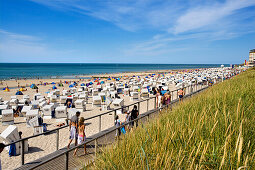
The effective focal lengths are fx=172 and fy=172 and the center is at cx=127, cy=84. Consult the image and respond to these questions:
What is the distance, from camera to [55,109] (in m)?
14.5

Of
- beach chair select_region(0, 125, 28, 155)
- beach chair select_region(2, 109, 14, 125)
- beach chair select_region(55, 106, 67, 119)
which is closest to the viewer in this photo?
beach chair select_region(0, 125, 28, 155)

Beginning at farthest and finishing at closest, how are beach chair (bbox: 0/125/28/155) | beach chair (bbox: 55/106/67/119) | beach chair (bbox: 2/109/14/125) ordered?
beach chair (bbox: 55/106/67/119) → beach chair (bbox: 2/109/14/125) → beach chair (bbox: 0/125/28/155)

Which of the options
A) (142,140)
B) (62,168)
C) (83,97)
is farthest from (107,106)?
(142,140)

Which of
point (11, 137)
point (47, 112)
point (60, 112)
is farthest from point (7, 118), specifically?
point (11, 137)

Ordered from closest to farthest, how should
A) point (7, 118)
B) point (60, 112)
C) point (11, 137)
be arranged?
point (11, 137) → point (7, 118) → point (60, 112)

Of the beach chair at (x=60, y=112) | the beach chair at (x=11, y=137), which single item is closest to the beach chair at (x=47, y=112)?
the beach chair at (x=60, y=112)

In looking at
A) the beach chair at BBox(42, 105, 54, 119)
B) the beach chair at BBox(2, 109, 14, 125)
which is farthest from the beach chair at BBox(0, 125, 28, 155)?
the beach chair at BBox(42, 105, 54, 119)

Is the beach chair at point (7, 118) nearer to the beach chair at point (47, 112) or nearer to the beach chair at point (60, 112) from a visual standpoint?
the beach chair at point (47, 112)

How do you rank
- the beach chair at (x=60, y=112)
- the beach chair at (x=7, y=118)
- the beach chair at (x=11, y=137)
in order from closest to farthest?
the beach chair at (x=11, y=137) → the beach chair at (x=7, y=118) → the beach chair at (x=60, y=112)

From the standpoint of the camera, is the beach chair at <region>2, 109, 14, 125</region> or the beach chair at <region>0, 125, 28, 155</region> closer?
the beach chair at <region>0, 125, 28, 155</region>

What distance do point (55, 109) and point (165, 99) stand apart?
377 inches

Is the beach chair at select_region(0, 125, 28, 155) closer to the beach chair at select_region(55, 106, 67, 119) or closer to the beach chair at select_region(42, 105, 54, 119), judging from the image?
the beach chair at select_region(55, 106, 67, 119)

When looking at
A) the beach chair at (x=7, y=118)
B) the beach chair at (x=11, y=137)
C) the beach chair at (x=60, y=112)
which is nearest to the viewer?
the beach chair at (x=11, y=137)

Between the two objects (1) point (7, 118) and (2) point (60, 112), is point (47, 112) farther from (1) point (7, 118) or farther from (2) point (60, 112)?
(1) point (7, 118)
